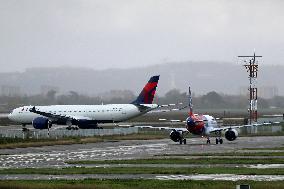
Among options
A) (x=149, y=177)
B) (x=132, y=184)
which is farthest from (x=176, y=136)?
(x=132, y=184)

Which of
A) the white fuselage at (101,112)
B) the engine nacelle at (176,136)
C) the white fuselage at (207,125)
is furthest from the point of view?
the white fuselage at (101,112)

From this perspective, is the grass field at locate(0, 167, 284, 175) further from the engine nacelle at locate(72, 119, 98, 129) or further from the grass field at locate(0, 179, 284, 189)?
the engine nacelle at locate(72, 119, 98, 129)

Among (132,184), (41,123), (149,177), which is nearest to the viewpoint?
(132,184)

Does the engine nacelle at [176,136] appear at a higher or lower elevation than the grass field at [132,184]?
higher

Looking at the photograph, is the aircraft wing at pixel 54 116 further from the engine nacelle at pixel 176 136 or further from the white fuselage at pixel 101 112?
the engine nacelle at pixel 176 136

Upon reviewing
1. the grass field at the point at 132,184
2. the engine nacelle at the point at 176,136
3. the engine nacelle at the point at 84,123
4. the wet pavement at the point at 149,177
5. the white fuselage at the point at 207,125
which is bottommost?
the grass field at the point at 132,184

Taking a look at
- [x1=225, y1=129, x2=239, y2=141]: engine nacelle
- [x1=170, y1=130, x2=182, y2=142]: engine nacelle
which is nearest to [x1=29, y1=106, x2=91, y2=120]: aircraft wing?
[x1=170, y1=130, x2=182, y2=142]: engine nacelle

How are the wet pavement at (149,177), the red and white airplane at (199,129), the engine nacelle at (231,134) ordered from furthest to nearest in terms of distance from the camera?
1. the engine nacelle at (231,134)
2. the red and white airplane at (199,129)
3. the wet pavement at (149,177)

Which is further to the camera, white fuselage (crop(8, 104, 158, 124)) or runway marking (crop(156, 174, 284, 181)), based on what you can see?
white fuselage (crop(8, 104, 158, 124))

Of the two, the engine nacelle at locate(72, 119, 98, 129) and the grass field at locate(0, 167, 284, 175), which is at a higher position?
the engine nacelle at locate(72, 119, 98, 129)

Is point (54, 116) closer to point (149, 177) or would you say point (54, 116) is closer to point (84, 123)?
point (84, 123)

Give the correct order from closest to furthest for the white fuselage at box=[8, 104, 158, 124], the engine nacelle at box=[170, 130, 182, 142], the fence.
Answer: the engine nacelle at box=[170, 130, 182, 142]
the fence
the white fuselage at box=[8, 104, 158, 124]

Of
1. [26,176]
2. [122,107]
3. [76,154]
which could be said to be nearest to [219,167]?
[26,176]

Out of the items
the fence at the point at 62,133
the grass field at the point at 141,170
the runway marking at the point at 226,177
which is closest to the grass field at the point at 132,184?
the runway marking at the point at 226,177
